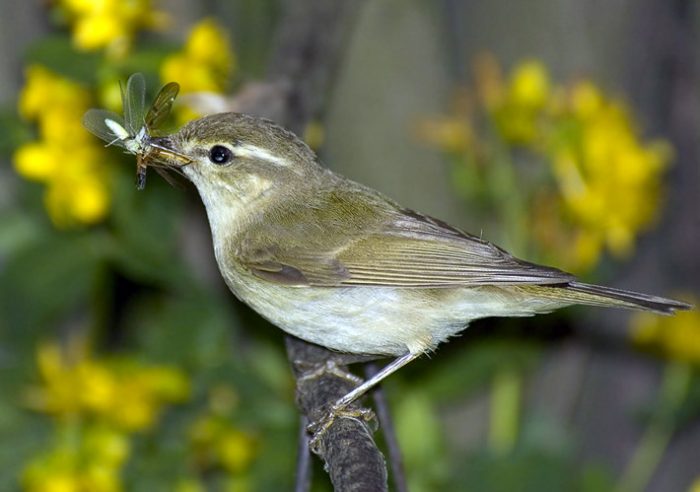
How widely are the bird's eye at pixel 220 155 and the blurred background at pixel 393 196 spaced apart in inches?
15.3

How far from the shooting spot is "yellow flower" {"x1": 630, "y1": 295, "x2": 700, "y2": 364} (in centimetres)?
406

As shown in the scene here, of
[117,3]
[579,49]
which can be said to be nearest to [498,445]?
[579,49]

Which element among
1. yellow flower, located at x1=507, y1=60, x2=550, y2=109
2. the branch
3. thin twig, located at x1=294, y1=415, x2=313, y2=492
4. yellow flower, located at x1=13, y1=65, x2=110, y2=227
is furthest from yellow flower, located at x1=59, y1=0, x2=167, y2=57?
thin twig, located at x1=294, y1=415, x2=313, y2=492

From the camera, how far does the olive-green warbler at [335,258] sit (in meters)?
3.09

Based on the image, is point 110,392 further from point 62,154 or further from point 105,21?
point 105,21

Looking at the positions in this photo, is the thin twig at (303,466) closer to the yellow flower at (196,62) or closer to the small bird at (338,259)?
Answer: the small bird at (338,259)

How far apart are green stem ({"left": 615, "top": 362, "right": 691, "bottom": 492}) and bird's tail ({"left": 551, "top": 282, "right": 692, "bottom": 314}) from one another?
136 centimetres

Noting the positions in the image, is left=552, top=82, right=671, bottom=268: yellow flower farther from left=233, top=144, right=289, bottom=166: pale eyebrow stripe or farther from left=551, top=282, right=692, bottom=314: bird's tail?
left=233, top=144, right=289, bottom=166: pale eyebrow stripe

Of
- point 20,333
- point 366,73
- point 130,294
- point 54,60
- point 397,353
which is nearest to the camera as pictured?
point 397,353

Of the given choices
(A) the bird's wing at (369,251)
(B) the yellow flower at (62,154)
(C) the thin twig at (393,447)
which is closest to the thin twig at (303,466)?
(C) the thin twig at (393,447)

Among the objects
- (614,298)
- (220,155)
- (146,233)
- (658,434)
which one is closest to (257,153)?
(220,155)

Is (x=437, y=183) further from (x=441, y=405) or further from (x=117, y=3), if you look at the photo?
(x=117, y=3)

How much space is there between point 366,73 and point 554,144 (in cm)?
89

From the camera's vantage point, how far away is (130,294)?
4910 mm
